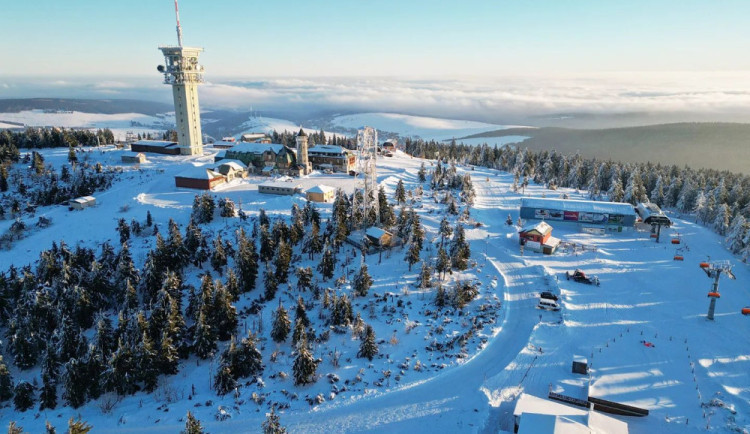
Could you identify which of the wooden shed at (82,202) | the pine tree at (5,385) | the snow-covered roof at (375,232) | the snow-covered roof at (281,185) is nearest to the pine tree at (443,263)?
the snow-covered roof at (375,232)

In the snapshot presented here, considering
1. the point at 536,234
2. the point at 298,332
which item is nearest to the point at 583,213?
the point at 536,234

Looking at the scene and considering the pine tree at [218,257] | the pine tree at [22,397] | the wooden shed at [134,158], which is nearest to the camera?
the pine tree at [22,397]

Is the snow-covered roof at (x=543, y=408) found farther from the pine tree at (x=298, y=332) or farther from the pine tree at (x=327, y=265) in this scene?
the pine tree at (x=327, y=265)

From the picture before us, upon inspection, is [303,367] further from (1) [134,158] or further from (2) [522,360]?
(1) [134,158]

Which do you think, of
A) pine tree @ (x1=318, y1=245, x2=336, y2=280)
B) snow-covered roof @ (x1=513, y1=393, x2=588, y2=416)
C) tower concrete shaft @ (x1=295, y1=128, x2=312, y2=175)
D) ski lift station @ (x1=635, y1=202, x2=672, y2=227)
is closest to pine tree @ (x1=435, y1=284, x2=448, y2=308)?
pine tree @ (x1=318, y1=245, x2=336, y2=280)

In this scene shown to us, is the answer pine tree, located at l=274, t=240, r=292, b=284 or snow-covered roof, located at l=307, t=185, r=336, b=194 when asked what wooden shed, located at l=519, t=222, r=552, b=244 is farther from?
snow-covered roof, located at l=307, t=185, r=336, b=194

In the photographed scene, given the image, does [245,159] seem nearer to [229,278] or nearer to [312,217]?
[312,217]

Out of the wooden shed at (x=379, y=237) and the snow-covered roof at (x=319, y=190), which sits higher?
the snow-covered roof at (x=319, y=190)
